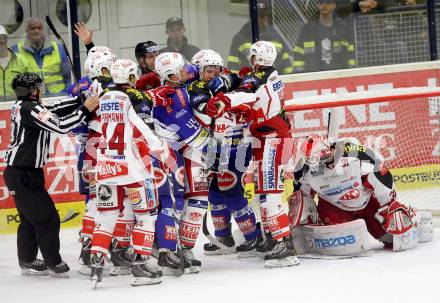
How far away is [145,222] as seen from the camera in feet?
19.6

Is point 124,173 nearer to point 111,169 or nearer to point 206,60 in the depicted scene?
point 111,169

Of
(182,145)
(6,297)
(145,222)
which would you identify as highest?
(182,145)

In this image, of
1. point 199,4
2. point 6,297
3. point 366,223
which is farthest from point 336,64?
point 6,297

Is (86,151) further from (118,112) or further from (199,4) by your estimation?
(199,4)

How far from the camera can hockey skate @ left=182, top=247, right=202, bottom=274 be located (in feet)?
21.0

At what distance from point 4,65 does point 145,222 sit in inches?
126

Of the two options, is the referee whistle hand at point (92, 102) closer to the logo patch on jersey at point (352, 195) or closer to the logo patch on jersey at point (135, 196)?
the logo patch on jersey at point (135, 196)

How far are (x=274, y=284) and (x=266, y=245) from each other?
0.96 meters

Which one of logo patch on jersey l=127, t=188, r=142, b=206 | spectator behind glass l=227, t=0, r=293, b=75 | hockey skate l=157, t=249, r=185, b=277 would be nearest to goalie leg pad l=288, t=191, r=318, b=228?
hockey skate l=157, t=249, r=185, b=277

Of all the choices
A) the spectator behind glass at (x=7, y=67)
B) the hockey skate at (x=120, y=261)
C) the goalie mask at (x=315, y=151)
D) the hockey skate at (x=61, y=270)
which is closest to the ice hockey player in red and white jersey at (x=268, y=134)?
the goalie mask at (x=315, y=151)

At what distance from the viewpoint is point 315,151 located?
6.33 m

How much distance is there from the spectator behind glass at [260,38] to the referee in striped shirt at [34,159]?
2898 millimetres

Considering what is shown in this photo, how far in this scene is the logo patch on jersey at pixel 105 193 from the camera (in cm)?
595

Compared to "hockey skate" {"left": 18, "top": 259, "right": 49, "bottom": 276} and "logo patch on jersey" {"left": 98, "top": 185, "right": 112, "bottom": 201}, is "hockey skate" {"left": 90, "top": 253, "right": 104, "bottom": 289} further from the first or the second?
"hockey skate" {"left": 18, "top": 259, "right": 49, "bottom": 276}
